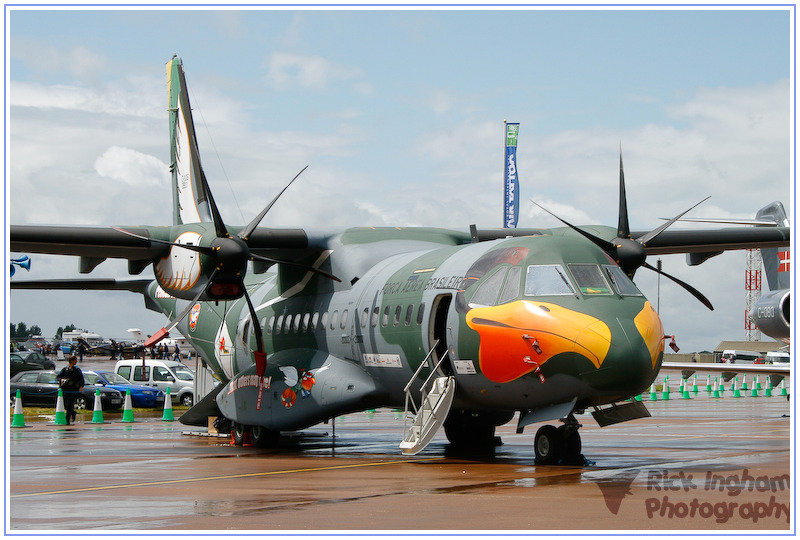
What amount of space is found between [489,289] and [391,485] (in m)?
3.44

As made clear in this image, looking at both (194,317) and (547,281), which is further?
(194,317)

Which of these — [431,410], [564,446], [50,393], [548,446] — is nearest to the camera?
[564,446]

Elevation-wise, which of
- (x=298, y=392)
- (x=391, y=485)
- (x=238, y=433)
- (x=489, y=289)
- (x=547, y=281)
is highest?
(x=547, y=281)

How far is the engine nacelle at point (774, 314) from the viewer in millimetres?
22797

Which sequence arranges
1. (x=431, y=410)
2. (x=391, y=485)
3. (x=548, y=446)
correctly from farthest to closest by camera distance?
(x=431, y=410) → (x=548, y=446) → (x=391, y=485)

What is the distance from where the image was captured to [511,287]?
13703 millimetres

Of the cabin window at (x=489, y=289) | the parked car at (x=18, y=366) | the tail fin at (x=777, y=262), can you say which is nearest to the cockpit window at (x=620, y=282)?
the cabin window at (x=489, y=289)

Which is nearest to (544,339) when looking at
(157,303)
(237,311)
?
(237,311)

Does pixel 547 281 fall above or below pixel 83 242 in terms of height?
below

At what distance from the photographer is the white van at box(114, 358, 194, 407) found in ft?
110

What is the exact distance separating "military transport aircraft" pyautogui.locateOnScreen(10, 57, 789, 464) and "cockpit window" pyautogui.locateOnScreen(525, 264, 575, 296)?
0.02 meters

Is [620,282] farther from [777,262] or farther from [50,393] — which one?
[50,393]

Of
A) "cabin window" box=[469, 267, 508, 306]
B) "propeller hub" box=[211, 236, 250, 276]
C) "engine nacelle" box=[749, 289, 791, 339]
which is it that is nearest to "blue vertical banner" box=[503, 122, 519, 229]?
"engine nacelle" box=[749, 289, 791, 339]

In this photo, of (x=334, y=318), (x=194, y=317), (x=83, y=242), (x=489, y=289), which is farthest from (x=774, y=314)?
(x=83, y=242)
